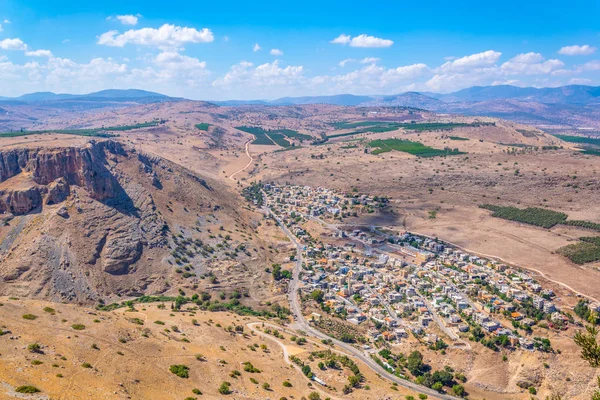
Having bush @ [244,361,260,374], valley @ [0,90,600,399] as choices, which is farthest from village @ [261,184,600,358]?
bush @ [244,361,260,374]

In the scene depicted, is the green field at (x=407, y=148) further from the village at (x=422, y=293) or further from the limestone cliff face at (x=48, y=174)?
the limestone cliff face at (x=48, y=174)

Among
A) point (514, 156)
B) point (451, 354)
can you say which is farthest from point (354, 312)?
point (514, 156)

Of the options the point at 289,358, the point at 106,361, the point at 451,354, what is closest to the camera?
the point at 106,361

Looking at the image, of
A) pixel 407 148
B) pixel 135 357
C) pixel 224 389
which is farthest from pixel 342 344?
pixel 407 148

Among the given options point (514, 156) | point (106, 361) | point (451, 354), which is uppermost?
point (514, 156)

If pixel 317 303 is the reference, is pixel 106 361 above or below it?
above

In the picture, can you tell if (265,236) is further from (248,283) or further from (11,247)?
(11,247)

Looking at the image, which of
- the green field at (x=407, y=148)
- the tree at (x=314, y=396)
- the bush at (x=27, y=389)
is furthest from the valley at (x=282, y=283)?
the green field at (x=407, y=148)
